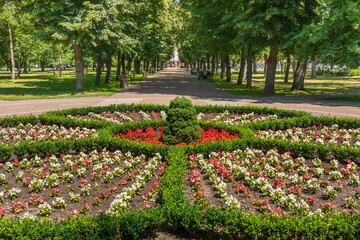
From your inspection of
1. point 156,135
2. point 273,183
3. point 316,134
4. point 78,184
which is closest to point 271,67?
point 316,134

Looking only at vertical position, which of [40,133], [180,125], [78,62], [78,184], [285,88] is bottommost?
[78,184]

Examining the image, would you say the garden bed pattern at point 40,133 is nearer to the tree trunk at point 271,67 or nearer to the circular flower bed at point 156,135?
the circular flower bed at point 156,135

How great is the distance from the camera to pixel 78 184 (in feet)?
21.9

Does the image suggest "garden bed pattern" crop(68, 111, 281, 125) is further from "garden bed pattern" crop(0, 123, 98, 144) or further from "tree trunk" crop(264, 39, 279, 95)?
"tree trunk" crop(264, 39, 279, 95)

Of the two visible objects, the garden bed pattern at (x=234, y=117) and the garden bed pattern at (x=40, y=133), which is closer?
the garden bed pattern at (x=40, y=133)

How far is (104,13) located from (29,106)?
29.7 ft

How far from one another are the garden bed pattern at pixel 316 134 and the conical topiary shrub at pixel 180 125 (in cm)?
249

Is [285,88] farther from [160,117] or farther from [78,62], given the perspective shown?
[78,62]

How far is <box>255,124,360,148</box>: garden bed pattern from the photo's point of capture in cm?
960

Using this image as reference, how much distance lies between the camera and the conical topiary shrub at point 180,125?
8867mm

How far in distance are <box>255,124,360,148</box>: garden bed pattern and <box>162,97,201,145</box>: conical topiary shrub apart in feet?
8.16

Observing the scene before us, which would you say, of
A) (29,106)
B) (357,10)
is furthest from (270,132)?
(29,106)

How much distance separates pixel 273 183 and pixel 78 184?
483 centimetres

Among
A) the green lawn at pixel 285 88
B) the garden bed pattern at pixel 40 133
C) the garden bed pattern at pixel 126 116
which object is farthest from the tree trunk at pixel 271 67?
the garden bed pattern at pixel 40 133
